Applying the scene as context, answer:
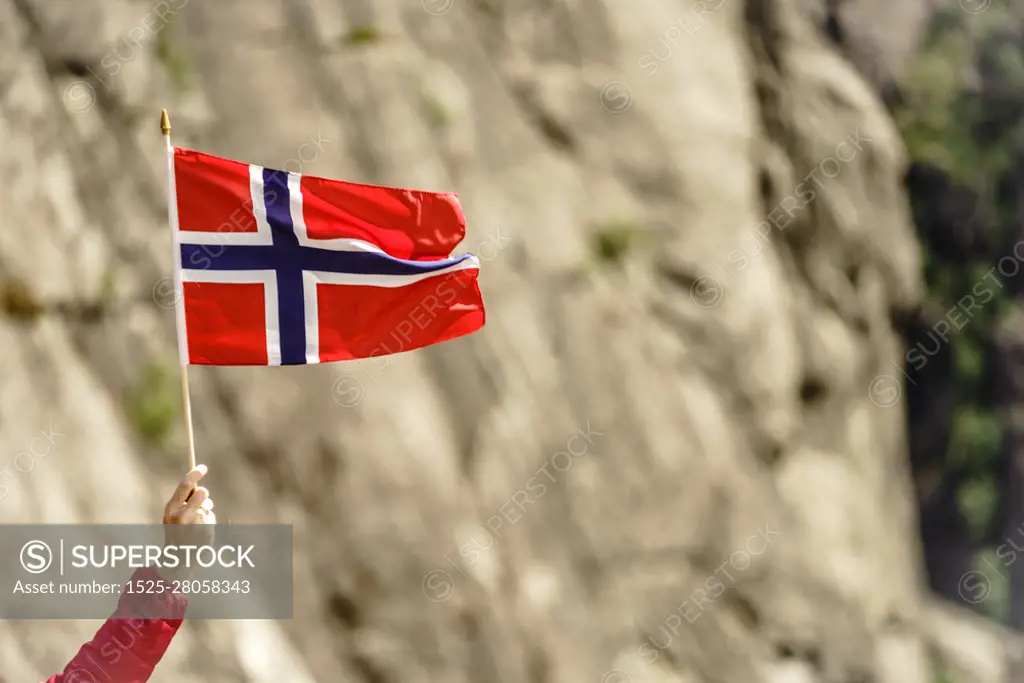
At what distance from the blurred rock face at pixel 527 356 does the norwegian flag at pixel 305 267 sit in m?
2.48

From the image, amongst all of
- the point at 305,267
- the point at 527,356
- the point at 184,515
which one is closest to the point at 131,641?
the point at 184,515

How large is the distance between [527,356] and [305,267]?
338 cm

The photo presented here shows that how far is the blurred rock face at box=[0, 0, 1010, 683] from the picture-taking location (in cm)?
604

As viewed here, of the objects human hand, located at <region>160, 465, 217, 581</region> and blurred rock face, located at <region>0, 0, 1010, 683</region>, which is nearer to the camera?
human hand, located at <region>160, 465, 217, 581</region>

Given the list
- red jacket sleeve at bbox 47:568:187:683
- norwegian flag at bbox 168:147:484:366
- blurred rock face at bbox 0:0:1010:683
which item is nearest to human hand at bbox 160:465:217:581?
red jacket sleeve at bbox 47:568:187:683

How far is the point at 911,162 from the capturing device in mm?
8758

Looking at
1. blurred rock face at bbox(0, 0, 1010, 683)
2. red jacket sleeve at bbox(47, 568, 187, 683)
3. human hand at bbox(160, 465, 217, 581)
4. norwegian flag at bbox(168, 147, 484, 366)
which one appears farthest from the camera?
blurred rock face at bbox(0, 0, 1010, 683)

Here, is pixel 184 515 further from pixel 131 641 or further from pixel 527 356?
pixel 527 356

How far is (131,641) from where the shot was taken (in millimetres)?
2574

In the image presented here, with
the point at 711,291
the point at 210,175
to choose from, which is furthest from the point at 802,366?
the point at 210,175

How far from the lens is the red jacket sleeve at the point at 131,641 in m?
2.53

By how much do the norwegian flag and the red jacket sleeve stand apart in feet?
3.64

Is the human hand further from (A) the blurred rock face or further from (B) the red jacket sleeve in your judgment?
(A) the blurred rock face

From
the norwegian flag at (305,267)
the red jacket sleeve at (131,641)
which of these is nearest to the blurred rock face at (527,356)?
the norwegian flag at (305,267)
